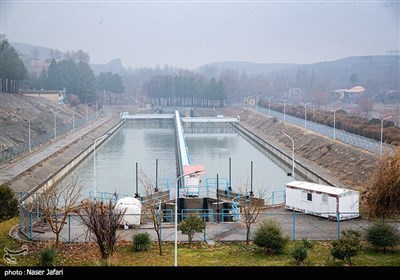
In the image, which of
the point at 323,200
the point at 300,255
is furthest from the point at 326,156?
the point at 300,255

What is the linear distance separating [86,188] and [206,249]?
6818 mm

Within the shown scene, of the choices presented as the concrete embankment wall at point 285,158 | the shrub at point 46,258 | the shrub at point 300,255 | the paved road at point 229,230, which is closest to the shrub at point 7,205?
the paved road at point 229,230

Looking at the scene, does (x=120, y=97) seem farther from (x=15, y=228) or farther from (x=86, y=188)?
(x=15, y=228)

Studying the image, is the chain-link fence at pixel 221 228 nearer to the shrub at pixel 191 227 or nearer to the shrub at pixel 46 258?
the shrub at pixel 191 227

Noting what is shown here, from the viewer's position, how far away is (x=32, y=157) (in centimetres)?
1355

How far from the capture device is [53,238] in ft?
18.7

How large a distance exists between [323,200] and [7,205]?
4.30 metres

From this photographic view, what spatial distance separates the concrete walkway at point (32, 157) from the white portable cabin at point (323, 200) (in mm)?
5595

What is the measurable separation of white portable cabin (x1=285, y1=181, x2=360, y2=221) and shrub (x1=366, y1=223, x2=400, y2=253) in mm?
1234

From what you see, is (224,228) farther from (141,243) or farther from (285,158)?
(285,158)

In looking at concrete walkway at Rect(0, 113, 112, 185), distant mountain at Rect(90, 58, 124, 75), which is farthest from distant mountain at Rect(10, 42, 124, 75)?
concrete walkway at Rect(0, 113, 112, 185)

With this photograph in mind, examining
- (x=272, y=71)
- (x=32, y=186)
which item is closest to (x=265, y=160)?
→ (x=32, y=186)

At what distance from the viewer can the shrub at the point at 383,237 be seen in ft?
16.6

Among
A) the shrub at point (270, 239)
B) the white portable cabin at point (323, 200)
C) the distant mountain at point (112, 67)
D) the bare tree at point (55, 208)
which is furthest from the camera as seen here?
the distant mountain at point (112, 67)
